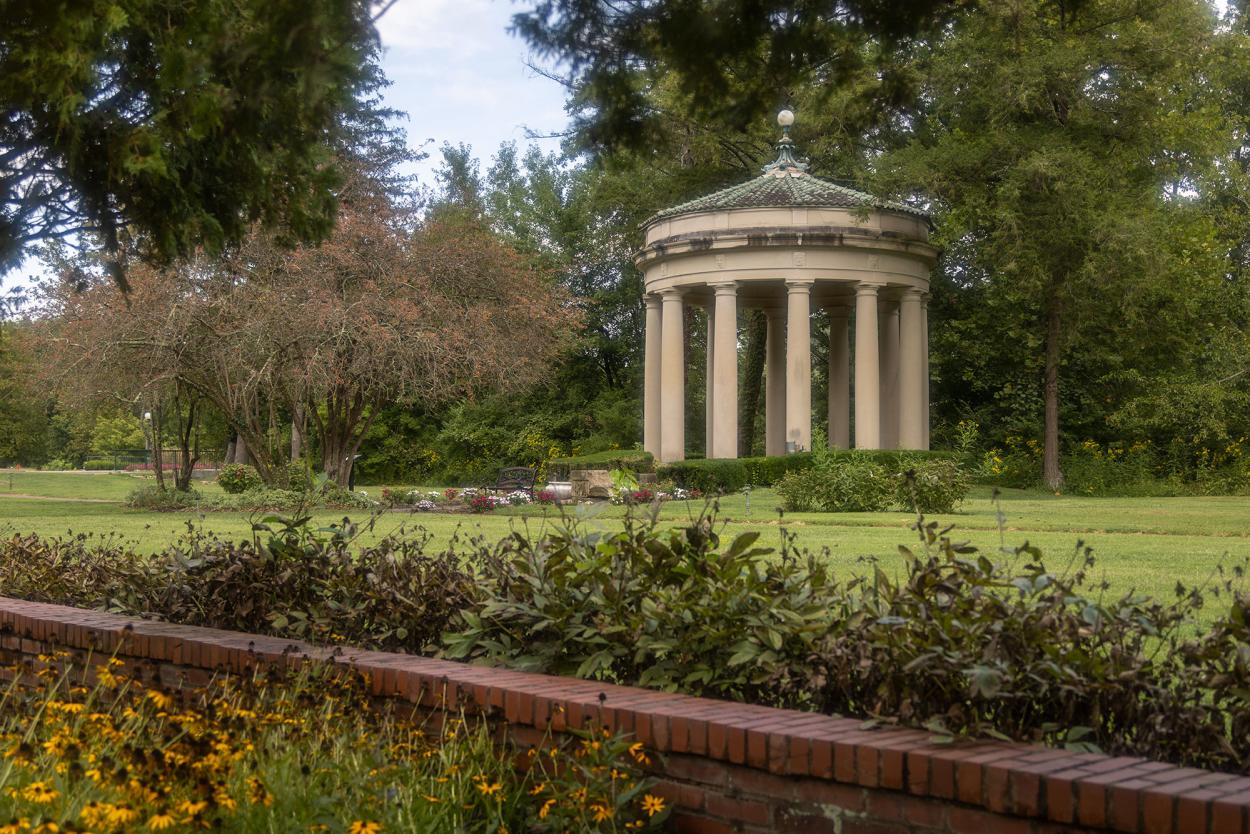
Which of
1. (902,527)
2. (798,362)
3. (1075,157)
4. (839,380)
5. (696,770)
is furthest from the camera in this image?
(839,380)

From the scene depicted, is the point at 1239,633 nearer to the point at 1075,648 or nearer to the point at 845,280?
the point at 1075,648

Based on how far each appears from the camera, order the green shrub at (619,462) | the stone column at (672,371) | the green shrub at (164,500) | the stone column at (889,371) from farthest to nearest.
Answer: the stone column at (889,371)
the stone column at (672,371)
the green shrub at (619,462)
the green shrub at (164,500)

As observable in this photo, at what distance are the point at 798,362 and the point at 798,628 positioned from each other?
2991 cm

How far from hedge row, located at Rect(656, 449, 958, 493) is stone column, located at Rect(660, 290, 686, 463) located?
13.9ft

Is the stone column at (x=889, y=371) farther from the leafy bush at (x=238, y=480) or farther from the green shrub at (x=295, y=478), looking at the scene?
the leafy bush at (x=238, y=480)

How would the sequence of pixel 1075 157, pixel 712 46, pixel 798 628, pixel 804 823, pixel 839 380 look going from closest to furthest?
1. pixel 804 823
2. pixel 798 628
3. pixel 712 46
4. pixel 1075 157
5. pixel 839 380

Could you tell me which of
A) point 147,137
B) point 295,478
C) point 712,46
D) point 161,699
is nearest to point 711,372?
point 295,478

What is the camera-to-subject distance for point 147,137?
7621 millimetres

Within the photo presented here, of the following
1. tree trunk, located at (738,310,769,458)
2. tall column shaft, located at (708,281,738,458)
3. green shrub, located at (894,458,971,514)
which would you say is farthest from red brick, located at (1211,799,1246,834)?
tree trunk, located at (738,310,769,458)

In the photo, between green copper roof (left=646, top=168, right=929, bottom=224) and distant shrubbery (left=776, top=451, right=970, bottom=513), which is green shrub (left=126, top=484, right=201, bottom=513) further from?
green copper roof (left=646, top=168, right=929, bottom=224)

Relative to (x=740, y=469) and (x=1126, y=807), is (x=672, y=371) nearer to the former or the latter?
(x=740, y=469)

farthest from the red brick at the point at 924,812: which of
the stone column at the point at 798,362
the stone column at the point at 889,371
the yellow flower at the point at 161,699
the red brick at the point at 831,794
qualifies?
the stone column at the point at 889,371

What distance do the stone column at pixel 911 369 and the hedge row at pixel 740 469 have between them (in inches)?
170

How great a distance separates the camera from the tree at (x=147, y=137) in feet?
21.9
